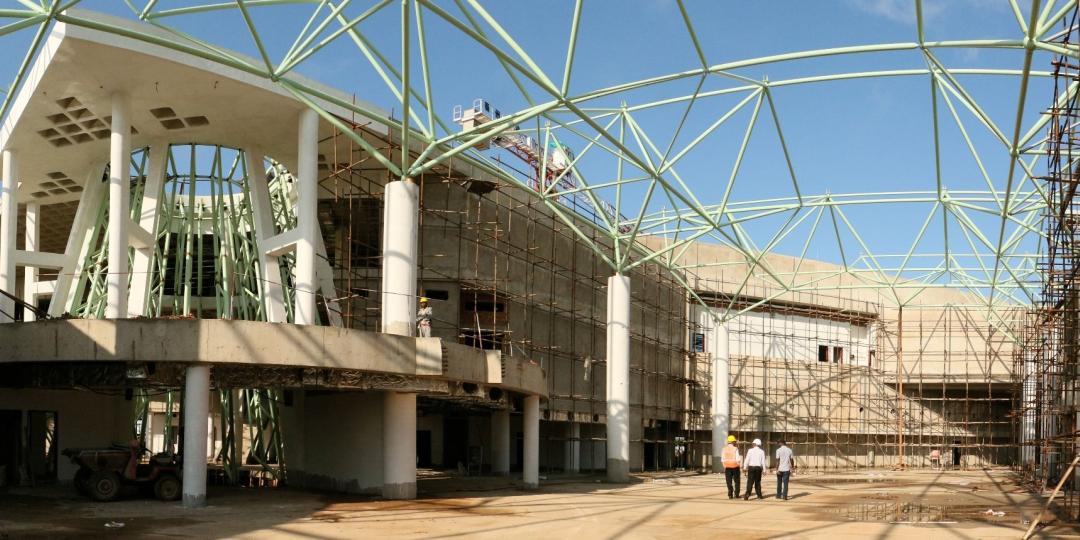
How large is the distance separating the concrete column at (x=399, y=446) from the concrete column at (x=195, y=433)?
4.20 meters

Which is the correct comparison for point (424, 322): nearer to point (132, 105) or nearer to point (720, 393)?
point (132, 105)

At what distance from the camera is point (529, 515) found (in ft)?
68.4

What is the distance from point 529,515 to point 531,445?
8703 mm

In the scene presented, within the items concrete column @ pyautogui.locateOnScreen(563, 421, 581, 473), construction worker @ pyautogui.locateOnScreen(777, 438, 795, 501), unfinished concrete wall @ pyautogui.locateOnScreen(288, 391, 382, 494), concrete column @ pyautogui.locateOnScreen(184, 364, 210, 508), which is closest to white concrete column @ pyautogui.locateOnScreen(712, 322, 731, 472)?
concrete column @ pyautogui.locateOnScreen(563, 421, 581, 473)

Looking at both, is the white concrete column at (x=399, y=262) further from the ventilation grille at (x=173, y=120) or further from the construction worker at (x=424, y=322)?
the ventilation grille at (x=173, y=120)

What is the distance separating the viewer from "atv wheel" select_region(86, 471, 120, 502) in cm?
2288

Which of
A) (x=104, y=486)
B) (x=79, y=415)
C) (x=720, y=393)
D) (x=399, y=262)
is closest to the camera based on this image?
(x=104, y=486)

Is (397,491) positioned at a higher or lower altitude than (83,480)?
lower

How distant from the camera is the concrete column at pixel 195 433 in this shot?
830 inches

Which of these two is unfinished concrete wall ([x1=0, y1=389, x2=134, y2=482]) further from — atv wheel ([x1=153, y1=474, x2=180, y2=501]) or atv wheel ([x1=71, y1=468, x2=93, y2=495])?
atv wheel ([x1=153, y1=474, x2=180, y2=501])

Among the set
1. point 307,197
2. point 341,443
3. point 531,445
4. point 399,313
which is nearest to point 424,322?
point 399,313

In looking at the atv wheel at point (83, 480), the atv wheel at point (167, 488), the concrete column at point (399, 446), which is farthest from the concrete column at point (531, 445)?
the atv wheel at point (83, 480)

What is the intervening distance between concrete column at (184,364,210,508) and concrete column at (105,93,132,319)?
5.62 m

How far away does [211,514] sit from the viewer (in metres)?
20.2
